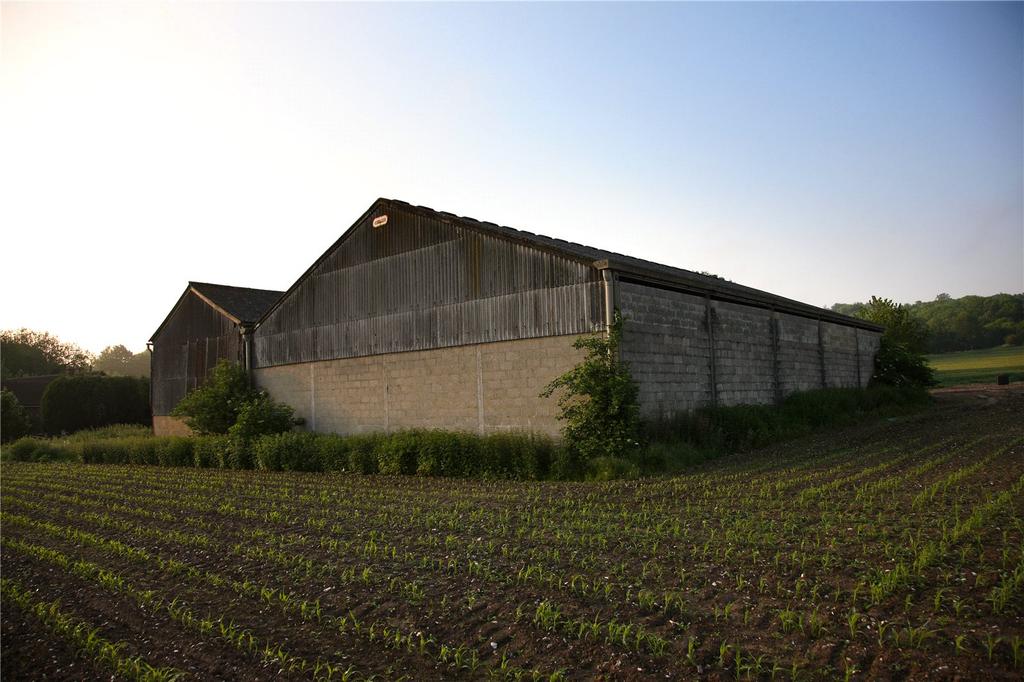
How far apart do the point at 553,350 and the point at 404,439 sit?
14.4 feet

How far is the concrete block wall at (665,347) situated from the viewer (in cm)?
1482

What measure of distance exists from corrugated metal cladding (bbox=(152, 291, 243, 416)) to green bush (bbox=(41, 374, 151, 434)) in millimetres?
8328

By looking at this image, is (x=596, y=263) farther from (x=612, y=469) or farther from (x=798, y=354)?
(x=798, y=354)

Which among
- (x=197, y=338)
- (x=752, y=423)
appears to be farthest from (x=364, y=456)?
(x=197, y=338)

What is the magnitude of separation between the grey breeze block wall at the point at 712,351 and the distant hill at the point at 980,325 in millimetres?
67464

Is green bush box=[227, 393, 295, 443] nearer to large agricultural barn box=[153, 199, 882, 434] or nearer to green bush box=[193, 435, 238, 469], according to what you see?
green bush box=[193, 435, 238, 469]

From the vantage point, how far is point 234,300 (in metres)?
28.4

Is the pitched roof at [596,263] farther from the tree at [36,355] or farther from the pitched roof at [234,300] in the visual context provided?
the tree at [36,355]

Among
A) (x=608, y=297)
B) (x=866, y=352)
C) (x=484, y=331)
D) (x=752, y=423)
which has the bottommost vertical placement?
(x=752, y=423)

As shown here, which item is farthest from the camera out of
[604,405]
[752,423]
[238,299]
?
[238,299]

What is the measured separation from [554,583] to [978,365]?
70.1 meters

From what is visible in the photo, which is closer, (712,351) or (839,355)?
(712,351)

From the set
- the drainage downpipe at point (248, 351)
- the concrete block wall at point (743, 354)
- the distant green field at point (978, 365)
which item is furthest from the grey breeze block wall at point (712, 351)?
the distant green field at point (978, 365)

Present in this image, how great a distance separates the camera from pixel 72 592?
24.7 feet
